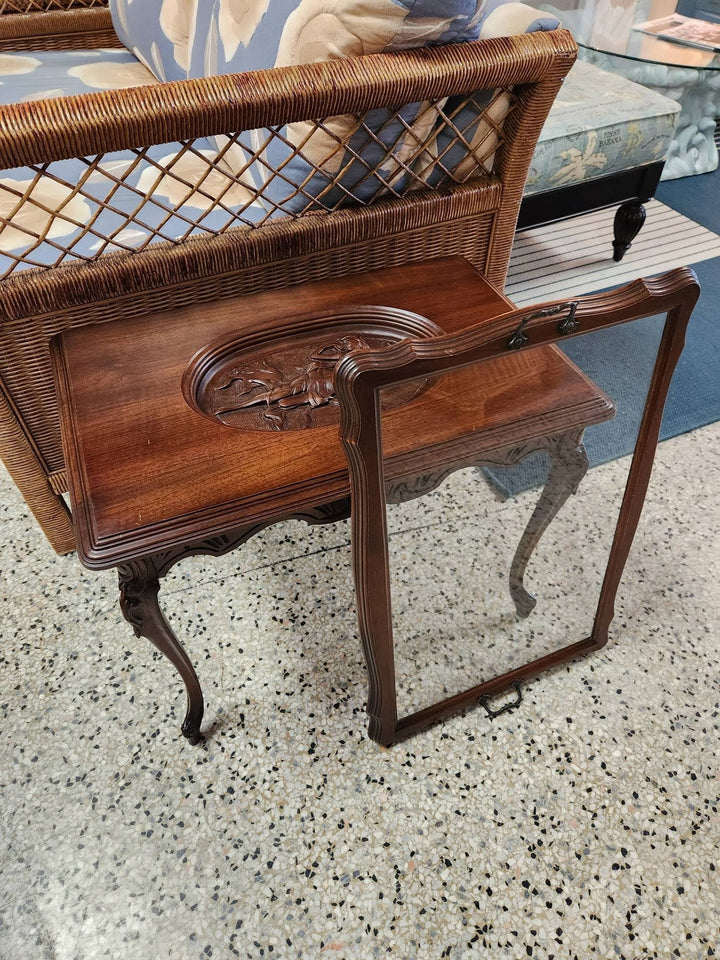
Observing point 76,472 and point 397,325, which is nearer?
point 76,472

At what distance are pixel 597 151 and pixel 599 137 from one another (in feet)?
0.09

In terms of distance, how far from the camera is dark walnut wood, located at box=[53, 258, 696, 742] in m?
0.68

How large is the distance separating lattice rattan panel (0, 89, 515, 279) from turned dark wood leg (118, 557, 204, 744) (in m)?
0.45

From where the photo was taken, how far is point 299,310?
2.97 ft

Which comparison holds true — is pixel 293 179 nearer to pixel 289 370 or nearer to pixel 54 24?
pixel 289 370

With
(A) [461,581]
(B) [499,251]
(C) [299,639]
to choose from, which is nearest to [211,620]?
(C) [299,639]

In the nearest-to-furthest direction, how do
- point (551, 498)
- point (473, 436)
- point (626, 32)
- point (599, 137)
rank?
point (473, 436) < point (551, 498) < point (599, 137) < point (626, 32)

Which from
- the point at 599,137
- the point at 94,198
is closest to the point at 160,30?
the point at 94,198

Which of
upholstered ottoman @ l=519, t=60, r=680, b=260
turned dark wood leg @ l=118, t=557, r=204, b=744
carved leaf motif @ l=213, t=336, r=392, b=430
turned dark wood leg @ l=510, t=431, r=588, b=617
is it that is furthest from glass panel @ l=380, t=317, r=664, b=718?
upholstered ottoman @ l=519, t=60, r=680, b=260

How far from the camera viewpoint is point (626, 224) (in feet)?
5.67

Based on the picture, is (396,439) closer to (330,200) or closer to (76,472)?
(76,472)

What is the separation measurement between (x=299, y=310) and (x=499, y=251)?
1.46 ft

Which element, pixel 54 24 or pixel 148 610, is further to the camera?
pixel 54 24

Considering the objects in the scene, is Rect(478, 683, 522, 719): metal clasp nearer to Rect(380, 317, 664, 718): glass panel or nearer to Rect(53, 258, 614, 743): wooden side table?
Rect(380, 317, 664, 718): glass panel
